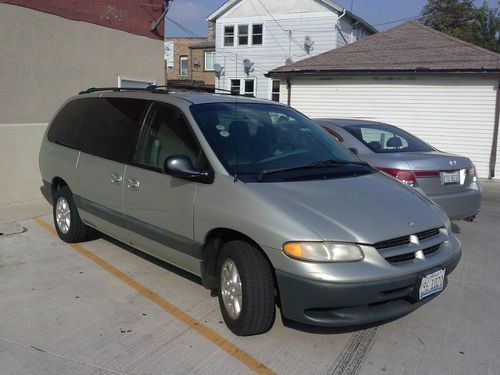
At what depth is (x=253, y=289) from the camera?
11.2 feet

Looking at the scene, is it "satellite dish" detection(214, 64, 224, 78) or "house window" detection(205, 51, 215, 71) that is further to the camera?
"house window" detection(205, 51, 215, 71)

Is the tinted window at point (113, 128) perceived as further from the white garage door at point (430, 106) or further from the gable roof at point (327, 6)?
the gable roof at point (327, 6)

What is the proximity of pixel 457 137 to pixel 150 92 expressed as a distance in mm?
12064

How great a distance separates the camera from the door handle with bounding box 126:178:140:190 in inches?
178

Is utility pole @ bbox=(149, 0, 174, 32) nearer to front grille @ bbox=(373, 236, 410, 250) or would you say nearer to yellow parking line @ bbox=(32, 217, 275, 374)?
yellow parking line @ bbox=(32, 217, 275, 374)

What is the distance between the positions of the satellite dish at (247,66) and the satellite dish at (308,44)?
10.1ft

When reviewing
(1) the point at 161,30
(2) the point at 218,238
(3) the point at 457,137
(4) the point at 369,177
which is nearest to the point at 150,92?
(2) the point at 218,238

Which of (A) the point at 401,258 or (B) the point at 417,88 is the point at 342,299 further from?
(B) the point at 417,88

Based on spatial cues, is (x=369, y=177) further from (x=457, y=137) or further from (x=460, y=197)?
(x=457, y=137)

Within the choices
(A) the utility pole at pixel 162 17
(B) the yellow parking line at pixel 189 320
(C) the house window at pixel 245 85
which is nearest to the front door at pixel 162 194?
(B) the yellow parking line at pixel 189 320

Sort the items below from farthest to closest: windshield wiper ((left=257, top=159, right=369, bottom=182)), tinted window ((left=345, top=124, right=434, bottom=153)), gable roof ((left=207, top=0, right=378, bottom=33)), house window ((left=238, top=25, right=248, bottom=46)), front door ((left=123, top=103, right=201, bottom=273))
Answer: house window ((left=238, top=25, right=248, bottom=46)) → gable roof ((left=207, top=0, right=378, bottom=33)) → tinted window ((left=345, top=124, right=434, bottom=153)) → front door ((left=123, top=103, right=201, bottom=273)) → windshield wiper ((left=257, top=159, right=369, bottom=182))

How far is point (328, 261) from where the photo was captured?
10.3 feet

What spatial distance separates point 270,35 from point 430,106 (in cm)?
1279

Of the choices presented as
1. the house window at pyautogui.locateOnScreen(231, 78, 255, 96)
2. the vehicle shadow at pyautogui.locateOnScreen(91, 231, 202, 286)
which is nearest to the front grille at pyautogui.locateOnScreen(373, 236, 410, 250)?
the vehicle shadow at pyautogui.locateOnScreen(91, 231, 202, 286)
